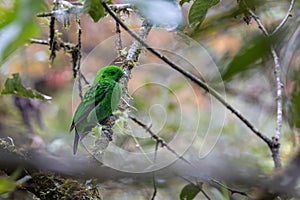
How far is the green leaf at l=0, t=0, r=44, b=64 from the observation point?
251 millimetres

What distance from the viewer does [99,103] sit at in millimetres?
1201

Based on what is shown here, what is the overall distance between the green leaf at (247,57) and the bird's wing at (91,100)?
940 mm

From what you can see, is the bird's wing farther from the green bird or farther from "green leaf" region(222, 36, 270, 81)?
"green leaf" region(222, 36, 270, 81)

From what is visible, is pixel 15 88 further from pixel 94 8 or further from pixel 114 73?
pixel 114 73

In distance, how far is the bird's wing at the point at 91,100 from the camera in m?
1.21

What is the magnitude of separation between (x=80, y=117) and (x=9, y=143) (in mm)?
319

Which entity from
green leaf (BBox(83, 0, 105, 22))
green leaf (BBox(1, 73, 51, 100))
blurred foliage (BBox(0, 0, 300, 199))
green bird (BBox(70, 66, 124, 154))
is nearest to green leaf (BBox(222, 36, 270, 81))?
blurred foliage (BBox(0, 0, 300, 199))

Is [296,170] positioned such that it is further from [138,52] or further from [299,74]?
[138,52]

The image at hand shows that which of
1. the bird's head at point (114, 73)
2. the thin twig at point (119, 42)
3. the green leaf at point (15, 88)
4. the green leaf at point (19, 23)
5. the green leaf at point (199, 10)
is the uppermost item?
the green leaf at point (199, 10)

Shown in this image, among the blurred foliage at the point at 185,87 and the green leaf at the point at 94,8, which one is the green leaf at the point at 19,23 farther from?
the green leaf at the point at 94,8

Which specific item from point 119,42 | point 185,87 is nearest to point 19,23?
point 119,42

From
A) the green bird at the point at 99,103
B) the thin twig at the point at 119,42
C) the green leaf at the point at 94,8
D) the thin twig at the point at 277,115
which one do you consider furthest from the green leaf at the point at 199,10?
the thin twig at the point at 119,42

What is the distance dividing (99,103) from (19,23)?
3.12 ft

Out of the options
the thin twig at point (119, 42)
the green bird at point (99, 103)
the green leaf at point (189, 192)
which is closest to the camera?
the green leaf at point (189, 192)
